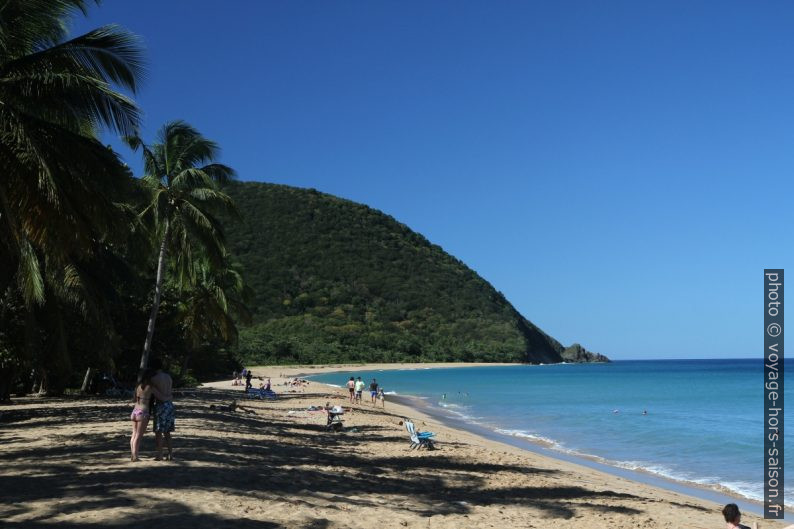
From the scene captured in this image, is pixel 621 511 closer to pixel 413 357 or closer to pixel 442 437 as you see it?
pixel 442 437

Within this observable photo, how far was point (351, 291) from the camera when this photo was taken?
10669 centimetres

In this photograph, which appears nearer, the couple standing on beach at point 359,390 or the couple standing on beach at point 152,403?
the couple standing on beach at point 152,403

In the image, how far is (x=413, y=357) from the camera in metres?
102

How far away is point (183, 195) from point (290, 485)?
45.8 feet

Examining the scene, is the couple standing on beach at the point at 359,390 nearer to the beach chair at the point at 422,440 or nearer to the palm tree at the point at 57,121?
the beach chair at the point at 422,440

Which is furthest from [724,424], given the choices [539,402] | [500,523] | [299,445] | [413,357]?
[413,357]

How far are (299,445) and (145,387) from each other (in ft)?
16.8

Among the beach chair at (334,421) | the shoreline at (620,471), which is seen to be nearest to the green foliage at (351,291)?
the shoreline at (620,471)

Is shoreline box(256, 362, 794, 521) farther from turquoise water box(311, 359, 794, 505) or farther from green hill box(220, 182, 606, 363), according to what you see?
green hill box(220, 182, 606, 363)

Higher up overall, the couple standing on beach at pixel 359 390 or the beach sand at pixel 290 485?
the beach sand at pixel 290 485

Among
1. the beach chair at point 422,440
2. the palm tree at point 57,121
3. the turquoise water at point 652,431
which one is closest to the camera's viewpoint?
the palm tree at point 57,121

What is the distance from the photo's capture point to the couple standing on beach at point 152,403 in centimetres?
893

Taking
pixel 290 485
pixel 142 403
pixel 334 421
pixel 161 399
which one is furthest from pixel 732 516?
pixel 334 421

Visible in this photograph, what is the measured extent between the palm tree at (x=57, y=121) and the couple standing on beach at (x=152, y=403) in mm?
2055
